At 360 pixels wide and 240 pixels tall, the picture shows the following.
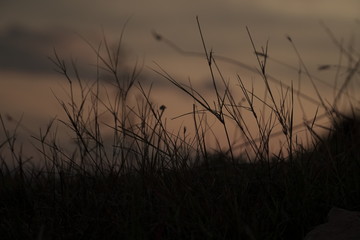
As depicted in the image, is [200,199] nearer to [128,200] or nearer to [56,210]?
[128,200]

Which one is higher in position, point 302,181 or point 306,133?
point 306,133

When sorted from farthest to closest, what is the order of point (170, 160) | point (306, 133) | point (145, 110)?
point (306, 133) < point (145, 110) < point (170, 160)

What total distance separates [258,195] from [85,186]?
0.82 m

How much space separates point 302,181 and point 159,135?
0.74 meters

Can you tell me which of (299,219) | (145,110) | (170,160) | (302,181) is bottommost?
(299,219)

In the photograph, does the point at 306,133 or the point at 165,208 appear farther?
the point at 306,133

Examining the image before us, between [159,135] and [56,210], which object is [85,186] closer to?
[56,210]

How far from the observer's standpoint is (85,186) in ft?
9.09

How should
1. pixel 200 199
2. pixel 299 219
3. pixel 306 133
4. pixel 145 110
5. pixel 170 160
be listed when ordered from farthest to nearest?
pixel 306 133, pixel 145 110, pixel 170 160, pixel 200 199, pixel 299 219

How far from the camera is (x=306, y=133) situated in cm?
318

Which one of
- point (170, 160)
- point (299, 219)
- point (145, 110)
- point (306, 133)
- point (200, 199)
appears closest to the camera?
point (299, 219)

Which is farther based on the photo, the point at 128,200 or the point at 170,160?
the point at 170,160

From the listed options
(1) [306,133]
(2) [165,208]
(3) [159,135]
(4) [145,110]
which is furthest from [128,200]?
(1) [306,133]

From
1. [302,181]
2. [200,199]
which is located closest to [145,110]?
[200,199]
